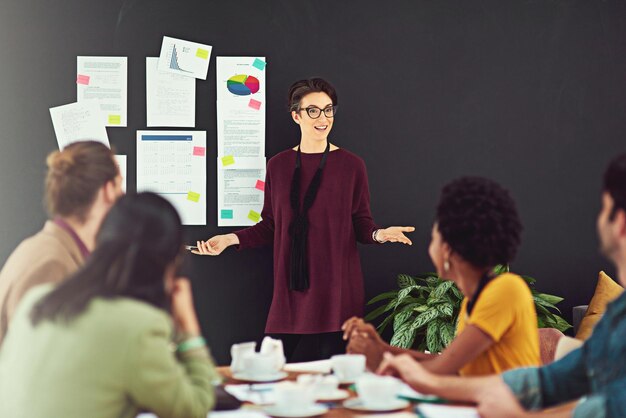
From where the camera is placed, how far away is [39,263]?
145 centimetres

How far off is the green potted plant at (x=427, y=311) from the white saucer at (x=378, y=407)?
188 centimetres

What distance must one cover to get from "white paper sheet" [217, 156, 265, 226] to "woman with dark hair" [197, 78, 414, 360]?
513 millimetres

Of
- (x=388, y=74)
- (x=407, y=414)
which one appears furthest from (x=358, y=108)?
(x=407, y=414)

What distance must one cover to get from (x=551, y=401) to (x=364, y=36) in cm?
278

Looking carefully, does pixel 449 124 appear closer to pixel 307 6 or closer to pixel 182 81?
pixel 307 6

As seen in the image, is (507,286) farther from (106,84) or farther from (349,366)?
(106,84)

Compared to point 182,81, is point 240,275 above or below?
below

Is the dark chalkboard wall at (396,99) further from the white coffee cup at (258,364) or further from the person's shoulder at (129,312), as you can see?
the person's shoulder at (129,312)

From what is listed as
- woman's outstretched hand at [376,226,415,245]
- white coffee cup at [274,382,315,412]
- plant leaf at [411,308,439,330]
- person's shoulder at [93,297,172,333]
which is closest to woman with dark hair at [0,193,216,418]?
person's shoulder at [93,297,172,333]

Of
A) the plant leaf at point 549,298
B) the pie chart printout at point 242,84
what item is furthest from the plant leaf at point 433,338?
the pie chart printout at point 242,84

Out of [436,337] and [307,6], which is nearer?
[436,337]

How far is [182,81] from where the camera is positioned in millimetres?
4027

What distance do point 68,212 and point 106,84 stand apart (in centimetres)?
270

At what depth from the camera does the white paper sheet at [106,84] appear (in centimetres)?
398
